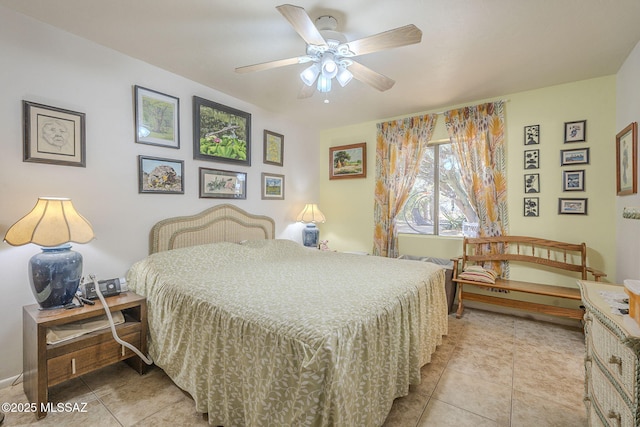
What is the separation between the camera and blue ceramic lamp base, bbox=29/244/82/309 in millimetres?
1793

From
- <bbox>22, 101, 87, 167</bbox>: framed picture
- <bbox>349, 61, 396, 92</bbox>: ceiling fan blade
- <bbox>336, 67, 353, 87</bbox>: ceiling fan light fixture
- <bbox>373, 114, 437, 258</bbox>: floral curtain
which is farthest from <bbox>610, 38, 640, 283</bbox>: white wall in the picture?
<bbox>22, 101, 87, 167</bbox>: framed picture

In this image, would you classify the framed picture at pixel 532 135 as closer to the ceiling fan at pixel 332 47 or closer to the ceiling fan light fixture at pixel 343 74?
the ceiling fan at pixel 332 47

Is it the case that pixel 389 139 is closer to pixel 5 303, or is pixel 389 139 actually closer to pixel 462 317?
pixel 462 317

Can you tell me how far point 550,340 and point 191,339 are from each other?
3.25 meters

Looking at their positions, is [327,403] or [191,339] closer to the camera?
[327,403]

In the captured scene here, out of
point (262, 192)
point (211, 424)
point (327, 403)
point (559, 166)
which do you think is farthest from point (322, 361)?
point (559, 166)

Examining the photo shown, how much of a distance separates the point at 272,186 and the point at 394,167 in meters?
1.83

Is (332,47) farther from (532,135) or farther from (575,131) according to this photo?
(575,131)

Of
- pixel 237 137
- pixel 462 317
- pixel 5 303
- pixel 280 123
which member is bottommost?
pixel 462 317

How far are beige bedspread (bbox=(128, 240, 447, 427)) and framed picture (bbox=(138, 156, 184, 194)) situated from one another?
0.71 m

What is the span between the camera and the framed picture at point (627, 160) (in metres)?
2.23

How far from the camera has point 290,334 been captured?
1249 mm

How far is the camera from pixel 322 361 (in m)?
1.12

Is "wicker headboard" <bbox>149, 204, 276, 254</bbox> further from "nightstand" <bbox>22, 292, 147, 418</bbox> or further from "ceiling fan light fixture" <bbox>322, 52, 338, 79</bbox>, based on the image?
"ceiling fan light fixture" <bbox>322, 52, 338, 79</bbox>
